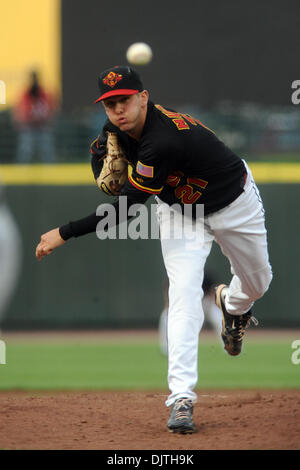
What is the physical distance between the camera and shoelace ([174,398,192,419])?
13.4 feet

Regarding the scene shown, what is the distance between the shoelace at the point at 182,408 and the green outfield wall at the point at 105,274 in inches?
210

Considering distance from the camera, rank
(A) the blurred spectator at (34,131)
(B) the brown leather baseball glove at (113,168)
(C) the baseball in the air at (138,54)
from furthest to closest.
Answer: (A) the blurred spectator at (34,131)
(C) the baseball in the air at (138,54)
(B) the brown leather baseball glove at (113,168)

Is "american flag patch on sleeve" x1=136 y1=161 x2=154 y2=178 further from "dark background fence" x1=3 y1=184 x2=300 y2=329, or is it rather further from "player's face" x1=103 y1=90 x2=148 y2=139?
"dark background fence" x1=3 y1=184 x2=300 y2=329

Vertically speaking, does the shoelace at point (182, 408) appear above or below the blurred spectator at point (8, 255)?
below

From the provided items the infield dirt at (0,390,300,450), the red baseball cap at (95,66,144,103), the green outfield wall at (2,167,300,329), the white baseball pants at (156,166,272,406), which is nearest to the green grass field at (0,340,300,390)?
the green outfield wall at (2,167,300,329)

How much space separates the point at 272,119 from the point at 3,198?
3.62 metres

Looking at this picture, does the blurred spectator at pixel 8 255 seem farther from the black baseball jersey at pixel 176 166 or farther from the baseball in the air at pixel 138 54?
the black baseball jersey at pixel 176 166

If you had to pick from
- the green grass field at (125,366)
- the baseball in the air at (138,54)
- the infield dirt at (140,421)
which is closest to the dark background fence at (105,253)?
the green grass field at (125,366)

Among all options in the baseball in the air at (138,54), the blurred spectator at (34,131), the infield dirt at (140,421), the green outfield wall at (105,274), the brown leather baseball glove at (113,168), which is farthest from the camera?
the blurred spectator at (34,131)

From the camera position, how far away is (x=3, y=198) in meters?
9.52

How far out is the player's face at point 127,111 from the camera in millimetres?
3985

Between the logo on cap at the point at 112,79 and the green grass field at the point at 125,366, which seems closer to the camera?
the logo on cap at the point at 112,79

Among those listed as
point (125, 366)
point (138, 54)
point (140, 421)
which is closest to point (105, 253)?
point (125, 366)

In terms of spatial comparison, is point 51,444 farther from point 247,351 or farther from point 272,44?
point 272,44
